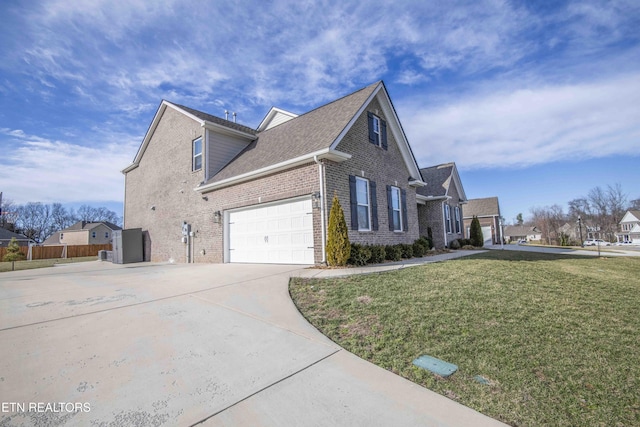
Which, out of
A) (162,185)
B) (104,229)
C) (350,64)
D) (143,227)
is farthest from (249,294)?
(104,229)

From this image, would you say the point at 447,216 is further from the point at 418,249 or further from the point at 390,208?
the point at 390,208

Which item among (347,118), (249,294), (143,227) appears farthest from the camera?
(143,227)

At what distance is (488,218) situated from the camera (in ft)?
98.7

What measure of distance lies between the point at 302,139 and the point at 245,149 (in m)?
4.97

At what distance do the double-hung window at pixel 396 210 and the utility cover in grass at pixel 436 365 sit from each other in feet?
30.0

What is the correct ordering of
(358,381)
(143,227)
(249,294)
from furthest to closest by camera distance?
1. (143,227)
2. (249,294)
3. (358,381)

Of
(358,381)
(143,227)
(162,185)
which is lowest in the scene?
(358,381)

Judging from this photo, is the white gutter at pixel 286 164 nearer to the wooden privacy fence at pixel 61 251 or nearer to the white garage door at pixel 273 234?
the white garage door at pixel 273 234

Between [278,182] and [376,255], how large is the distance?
13.9 feet

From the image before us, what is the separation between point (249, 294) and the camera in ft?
17.7

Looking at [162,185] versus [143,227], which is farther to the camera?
[143,227]

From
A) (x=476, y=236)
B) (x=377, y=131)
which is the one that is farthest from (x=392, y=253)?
(x=476, y=236)

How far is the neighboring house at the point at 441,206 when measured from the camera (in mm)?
17344

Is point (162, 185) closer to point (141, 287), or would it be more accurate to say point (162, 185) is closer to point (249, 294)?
point (141, 287)
